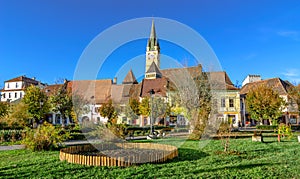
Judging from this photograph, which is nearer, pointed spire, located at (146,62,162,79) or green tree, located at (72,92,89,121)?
green tree, located at (72,92,89,121)

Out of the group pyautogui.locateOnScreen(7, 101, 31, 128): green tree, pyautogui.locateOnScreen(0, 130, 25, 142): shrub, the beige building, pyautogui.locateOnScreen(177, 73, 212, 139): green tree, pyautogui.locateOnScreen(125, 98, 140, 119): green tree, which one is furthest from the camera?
the beige building

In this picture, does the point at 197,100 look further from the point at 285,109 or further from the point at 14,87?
the point at 14,87

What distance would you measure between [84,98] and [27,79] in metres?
31.3

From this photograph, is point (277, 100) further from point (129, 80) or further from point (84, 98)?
point (84, 98)

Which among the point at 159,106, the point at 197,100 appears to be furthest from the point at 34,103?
the point at 197,100

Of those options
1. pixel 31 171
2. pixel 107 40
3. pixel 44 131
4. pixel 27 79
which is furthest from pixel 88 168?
pixel 27 79

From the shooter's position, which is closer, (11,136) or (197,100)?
(11,136)

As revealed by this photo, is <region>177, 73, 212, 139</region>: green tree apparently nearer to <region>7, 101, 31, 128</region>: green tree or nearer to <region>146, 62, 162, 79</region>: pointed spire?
<region>7, 101, 31, 128</region>: green tree

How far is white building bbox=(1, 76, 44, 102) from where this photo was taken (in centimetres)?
5956

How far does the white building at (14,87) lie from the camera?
5956cm

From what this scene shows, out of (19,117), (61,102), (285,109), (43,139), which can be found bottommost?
(43,139)

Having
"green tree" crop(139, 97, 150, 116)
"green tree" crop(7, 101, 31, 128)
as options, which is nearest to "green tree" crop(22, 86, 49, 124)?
"green tree" crop(7, 101, 31, 128)

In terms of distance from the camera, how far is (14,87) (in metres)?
60.5

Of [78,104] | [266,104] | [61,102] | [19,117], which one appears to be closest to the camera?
[19,117]
